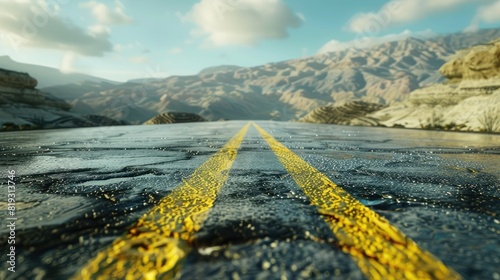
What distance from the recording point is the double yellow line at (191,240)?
923 millimetres

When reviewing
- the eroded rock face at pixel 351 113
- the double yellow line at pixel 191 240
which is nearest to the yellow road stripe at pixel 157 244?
the double yellow line at pixel 191 240

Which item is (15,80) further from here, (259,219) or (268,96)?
(268,96)

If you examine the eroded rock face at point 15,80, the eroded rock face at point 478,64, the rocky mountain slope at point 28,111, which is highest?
the eroded rock face at point 478,64

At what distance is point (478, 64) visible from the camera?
62.5 ft

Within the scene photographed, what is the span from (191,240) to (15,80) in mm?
38462

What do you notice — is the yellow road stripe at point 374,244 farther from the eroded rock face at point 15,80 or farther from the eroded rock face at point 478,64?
the eroded rock face at point 15,80

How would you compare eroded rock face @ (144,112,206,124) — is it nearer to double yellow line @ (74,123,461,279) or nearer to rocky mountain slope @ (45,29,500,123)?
double yellow line @ (74,123,461,279)

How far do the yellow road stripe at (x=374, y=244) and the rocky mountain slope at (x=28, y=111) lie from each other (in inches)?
747

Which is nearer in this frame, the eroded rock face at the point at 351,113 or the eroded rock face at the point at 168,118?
the eroded rock face at the point at 351,113

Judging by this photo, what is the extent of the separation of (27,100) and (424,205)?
37.5 m

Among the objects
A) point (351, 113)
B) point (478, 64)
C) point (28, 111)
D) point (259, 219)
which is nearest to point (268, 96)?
point (351, 113)

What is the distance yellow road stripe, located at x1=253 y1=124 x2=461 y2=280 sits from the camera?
3.01 feet

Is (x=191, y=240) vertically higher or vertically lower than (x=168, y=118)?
higher

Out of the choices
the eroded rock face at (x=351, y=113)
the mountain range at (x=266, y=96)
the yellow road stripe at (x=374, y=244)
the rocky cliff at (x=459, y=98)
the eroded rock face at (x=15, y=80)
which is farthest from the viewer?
the mountain range at (x=266, y=96)
